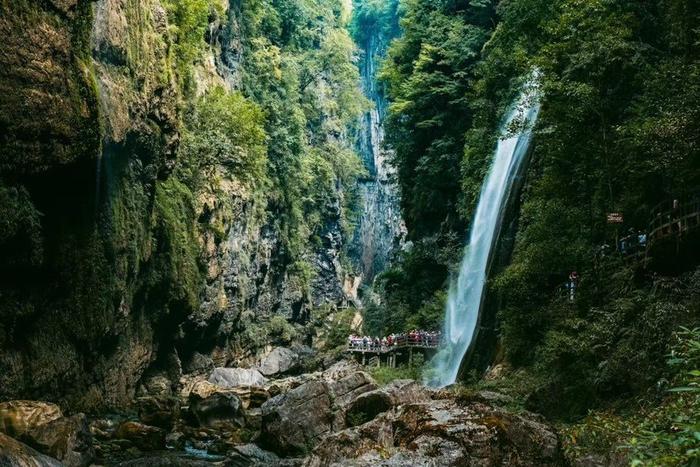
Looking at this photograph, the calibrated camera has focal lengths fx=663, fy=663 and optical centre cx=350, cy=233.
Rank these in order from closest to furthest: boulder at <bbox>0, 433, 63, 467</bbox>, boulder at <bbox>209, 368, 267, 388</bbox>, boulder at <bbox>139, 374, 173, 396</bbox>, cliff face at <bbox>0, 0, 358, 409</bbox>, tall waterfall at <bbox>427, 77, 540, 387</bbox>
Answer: boulder at <bbox>0, 433, 63, 467</bbox> → cliff face at <bbox>0, 0, 358, 409</bbox> → tall waterfall at <bbox>427, 77, 540, 387</bbox> → boulder at <bbox>139, 374, 173, 396</bbox> → boulder at <bbox>209, 368, 267, 388</bbox>

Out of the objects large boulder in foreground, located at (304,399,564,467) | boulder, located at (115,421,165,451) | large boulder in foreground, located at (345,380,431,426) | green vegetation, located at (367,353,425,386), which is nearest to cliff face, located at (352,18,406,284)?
green vegetation, located at (367,353,425,386)

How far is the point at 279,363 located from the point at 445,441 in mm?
31842

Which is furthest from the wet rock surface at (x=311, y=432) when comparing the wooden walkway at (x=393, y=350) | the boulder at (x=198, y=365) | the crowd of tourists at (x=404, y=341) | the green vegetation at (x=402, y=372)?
the crowd of tourists at (x=404, y=341)

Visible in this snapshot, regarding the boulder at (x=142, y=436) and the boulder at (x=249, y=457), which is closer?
the boulder at (x=249, y=457)

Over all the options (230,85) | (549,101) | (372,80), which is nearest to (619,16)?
(549,101)

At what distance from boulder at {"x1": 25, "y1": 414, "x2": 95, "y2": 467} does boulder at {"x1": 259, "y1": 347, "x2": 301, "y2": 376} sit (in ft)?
80.7

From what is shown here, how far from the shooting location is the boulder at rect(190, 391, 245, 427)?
1662 centimetres

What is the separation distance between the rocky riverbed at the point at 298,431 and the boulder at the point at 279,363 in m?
11.4

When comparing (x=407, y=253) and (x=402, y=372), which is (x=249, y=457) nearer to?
(x=402, y=372)

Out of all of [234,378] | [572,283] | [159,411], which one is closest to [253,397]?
[159,411]

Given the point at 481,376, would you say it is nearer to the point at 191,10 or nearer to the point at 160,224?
the point at 160,224

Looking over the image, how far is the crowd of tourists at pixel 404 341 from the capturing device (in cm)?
2688

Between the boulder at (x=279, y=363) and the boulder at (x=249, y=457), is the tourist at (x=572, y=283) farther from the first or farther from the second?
the boulder at (x=279, y=363)

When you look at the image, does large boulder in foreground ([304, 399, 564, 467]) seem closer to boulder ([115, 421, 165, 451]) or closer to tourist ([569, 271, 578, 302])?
boulder ([115, 421, 165, 451])
